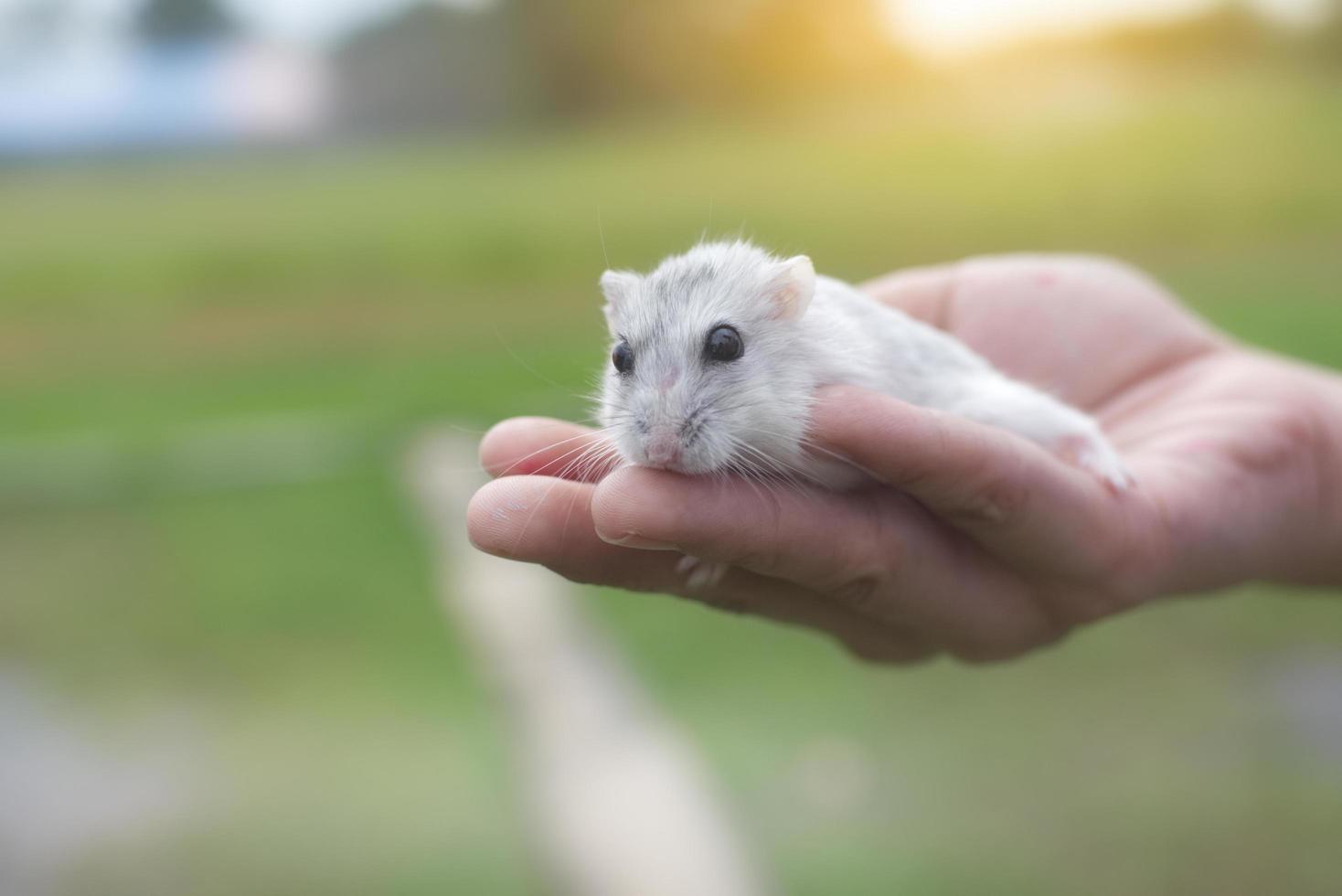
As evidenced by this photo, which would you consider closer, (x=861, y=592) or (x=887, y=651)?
(x=861, y=592)

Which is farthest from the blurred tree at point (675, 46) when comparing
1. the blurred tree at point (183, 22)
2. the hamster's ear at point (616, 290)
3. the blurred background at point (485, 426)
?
the hamster's ear at point (616, 290)

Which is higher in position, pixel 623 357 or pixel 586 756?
pixel 623 357

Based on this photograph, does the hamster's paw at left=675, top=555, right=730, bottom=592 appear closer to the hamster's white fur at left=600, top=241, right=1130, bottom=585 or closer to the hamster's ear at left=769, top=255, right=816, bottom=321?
the hamster's white fur at left=600, top=241, right=1130, bottom=585

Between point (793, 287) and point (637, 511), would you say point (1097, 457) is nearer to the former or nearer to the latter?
point (793, 287)

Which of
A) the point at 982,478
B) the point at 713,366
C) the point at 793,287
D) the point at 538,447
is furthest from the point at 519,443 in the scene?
the point at 982,478

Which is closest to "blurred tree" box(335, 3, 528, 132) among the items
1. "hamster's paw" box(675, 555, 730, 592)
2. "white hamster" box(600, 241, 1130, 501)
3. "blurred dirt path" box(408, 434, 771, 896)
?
"blurred dirt path" box(408, 434, 771, 896)

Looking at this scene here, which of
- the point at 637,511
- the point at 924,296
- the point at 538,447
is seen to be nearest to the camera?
the point at 637,511

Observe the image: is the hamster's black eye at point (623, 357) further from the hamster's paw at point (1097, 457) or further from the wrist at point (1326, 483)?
the wrist at point (1326, 483)
